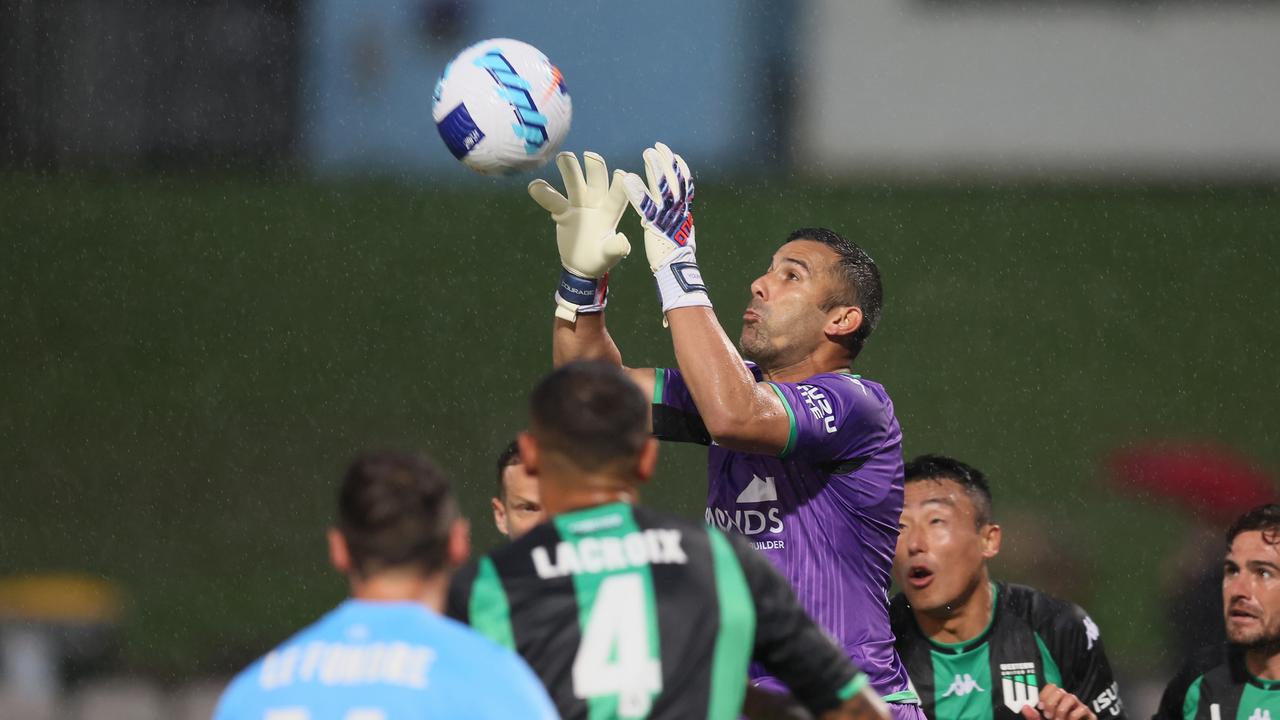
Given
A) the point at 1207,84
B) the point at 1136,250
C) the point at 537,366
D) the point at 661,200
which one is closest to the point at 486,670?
the point at 661,200

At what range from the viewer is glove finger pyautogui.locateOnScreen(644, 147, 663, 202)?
408 centimetres

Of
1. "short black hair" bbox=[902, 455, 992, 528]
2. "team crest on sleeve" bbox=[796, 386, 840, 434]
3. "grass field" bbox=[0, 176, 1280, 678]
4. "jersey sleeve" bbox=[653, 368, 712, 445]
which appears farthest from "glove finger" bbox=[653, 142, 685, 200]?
"grass field" bbox=[0, 176, 1280, 678]

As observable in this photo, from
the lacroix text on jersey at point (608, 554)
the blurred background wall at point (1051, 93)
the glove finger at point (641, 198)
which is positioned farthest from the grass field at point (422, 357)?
the lacroix text on jersey at point (608, 554)

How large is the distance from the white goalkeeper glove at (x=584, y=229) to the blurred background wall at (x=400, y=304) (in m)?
3.24

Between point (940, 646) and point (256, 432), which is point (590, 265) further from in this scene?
point (256, 432)

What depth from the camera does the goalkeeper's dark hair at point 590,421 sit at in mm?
2531

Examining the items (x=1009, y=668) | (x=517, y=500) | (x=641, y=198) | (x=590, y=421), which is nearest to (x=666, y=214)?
(x=641, y=198)

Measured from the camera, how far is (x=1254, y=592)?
5070 mm

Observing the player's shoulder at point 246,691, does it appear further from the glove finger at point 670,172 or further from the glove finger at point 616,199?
the glove finger at point 616,199

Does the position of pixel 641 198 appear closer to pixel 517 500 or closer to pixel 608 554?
pixel 517 500

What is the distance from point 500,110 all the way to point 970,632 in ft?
8.45

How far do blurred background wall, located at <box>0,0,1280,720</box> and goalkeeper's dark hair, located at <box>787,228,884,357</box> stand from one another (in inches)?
125

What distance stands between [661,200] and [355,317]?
4.27 metres

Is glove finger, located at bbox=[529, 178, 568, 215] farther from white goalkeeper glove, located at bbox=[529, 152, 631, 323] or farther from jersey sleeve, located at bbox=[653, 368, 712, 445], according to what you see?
jersey sleeve, located at bbox=[653, 368, 712, 445]
